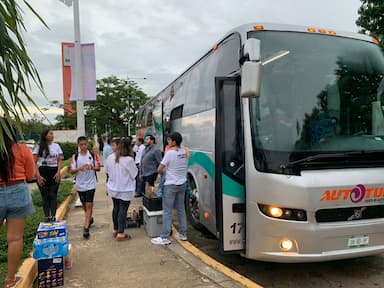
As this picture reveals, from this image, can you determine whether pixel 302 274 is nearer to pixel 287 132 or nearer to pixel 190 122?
pixel 287 132

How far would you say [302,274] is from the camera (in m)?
4.27

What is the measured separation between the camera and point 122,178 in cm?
516

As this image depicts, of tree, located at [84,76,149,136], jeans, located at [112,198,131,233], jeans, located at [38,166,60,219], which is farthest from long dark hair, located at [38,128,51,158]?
tree, located at [84,76,149,136]

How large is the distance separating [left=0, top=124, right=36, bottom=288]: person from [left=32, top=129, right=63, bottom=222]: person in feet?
6.95

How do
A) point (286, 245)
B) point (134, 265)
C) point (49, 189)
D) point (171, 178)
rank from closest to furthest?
point (286, 245), point (134, 265), point (171, 178), point (49, 189)

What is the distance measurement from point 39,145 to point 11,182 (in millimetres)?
2391

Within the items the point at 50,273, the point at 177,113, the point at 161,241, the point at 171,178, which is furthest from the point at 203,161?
the point at 50,273

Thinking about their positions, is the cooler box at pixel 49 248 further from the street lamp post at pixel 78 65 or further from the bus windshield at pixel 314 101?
the street lamp post at pixel 78 65

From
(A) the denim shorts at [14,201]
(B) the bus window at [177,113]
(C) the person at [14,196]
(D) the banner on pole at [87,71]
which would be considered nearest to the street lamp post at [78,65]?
(D) the banner on pole at [87,71]

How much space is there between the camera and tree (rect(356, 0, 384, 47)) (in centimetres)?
1023

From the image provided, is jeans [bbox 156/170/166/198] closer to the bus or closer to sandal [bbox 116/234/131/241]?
sandal [bbox 116/234/131/241]

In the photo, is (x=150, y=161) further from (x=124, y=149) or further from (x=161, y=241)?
(x=161, y=241)

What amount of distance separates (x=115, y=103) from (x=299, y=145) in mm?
38475

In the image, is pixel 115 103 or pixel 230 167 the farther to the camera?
pixel 115 103
